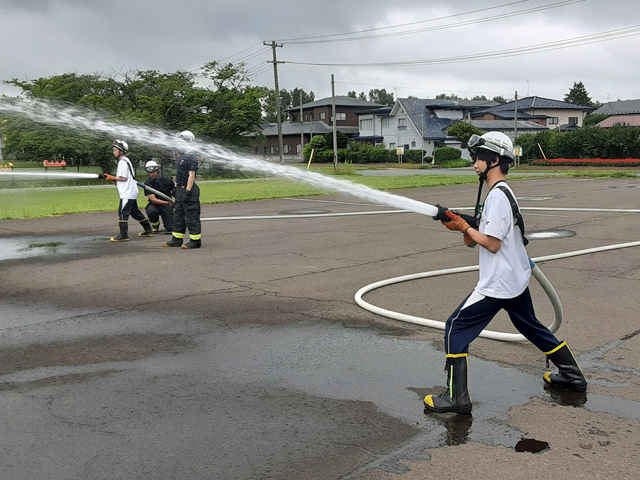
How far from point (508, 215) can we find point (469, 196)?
19200mm

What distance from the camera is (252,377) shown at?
191 inches

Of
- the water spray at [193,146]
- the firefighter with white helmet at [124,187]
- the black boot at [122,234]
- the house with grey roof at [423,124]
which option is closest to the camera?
the water spray at [193,146]

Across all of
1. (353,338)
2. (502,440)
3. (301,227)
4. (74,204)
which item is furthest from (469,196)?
(502,440)

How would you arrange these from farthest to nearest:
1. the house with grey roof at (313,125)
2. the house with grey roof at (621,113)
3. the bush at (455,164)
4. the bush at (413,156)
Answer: the house with grey roof at (313,125) → the house with grey roof at (621,113) → the bush at (413,156) → the bush at (455,164)

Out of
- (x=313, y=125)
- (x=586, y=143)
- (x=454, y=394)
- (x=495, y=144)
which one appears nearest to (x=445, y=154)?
(x=586, y=143)

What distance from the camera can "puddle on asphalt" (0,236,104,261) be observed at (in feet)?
35.7

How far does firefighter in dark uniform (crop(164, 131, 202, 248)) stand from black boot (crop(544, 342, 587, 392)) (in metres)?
7.79

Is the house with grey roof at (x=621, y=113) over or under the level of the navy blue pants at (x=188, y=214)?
over

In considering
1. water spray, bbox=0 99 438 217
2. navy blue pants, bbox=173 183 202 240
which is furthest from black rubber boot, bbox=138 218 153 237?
navy blue pants, bbox=173 183 202 240

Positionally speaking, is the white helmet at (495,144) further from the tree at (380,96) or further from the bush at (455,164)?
the tree at (380,96)

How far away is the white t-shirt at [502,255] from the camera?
4.15 metres

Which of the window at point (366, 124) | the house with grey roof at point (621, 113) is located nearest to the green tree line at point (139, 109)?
the window at point (366, 124)

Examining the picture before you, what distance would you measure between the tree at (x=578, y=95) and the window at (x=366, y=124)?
73.9 m

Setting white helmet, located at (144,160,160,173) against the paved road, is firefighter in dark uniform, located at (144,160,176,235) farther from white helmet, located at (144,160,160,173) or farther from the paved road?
the paved road
